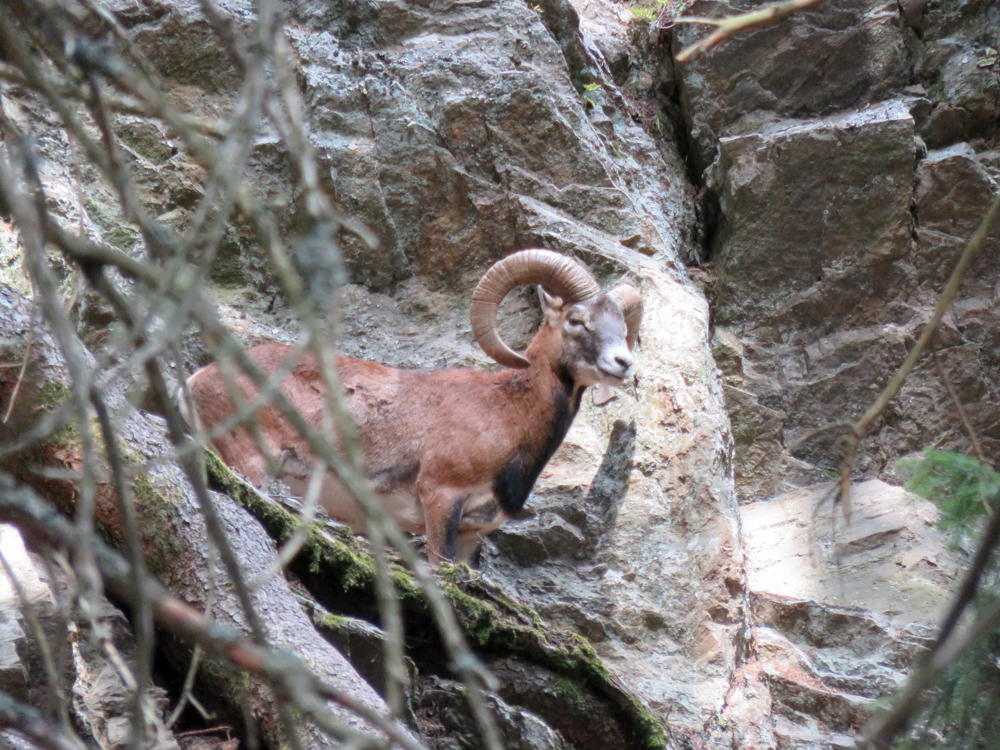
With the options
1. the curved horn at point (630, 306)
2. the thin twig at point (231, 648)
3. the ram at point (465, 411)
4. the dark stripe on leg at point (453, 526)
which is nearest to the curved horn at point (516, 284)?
the ram at point (465, 411)

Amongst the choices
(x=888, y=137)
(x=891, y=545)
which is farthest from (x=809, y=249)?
(x=891, y=545)

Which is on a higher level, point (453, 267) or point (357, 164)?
point (357, 164)

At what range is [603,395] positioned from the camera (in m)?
9.67

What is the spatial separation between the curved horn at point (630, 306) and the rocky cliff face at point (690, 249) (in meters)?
0.35

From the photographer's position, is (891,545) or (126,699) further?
(891,545)

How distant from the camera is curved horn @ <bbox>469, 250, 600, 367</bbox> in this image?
29.7 ft

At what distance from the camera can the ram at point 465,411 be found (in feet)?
27.5

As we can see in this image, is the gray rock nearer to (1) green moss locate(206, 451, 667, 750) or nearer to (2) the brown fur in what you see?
(2) the brown fur

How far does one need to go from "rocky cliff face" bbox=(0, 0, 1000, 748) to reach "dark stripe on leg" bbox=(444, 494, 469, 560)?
26.1 inches

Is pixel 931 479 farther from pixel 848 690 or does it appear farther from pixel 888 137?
pixel 888 137

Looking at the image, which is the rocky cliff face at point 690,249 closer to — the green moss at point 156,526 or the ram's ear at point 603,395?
the ram's ear at point 603,395

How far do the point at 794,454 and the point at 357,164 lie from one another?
521 centimetres

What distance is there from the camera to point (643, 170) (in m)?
11.7

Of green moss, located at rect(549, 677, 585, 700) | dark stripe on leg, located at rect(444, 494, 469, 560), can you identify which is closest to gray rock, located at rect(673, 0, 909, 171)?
dark stripe on leg, located at rect(444, 494, 469, 560)
